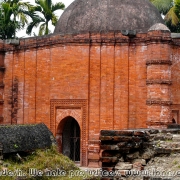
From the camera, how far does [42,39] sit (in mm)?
13766

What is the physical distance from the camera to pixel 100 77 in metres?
12.8


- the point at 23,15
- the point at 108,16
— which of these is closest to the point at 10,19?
the point at 23,15

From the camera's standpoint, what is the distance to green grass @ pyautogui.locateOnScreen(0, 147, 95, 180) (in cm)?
792

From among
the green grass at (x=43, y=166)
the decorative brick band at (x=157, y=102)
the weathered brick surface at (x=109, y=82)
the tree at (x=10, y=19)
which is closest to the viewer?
the green grass at (x=43, y=166)

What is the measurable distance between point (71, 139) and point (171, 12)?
10.3 meters

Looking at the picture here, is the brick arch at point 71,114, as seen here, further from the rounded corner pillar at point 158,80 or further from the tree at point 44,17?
the tree at point 44,17

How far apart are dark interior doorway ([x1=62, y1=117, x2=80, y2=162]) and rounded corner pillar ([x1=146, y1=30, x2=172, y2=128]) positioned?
2.95 meters

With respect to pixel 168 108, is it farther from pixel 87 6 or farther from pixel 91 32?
pixel 87 6

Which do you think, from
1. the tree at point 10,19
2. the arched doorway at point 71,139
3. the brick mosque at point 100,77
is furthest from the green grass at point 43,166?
the tree at point 10,19

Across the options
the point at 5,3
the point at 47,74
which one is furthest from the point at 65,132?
the point at 5,3

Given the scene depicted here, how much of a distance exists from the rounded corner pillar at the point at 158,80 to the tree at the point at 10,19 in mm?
9138

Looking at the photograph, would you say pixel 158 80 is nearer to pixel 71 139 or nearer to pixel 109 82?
pixel 109 82

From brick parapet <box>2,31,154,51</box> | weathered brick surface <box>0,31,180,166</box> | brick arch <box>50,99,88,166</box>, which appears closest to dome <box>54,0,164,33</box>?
brick parapet <box>2,31,154,51</box>

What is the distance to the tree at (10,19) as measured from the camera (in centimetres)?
1902
